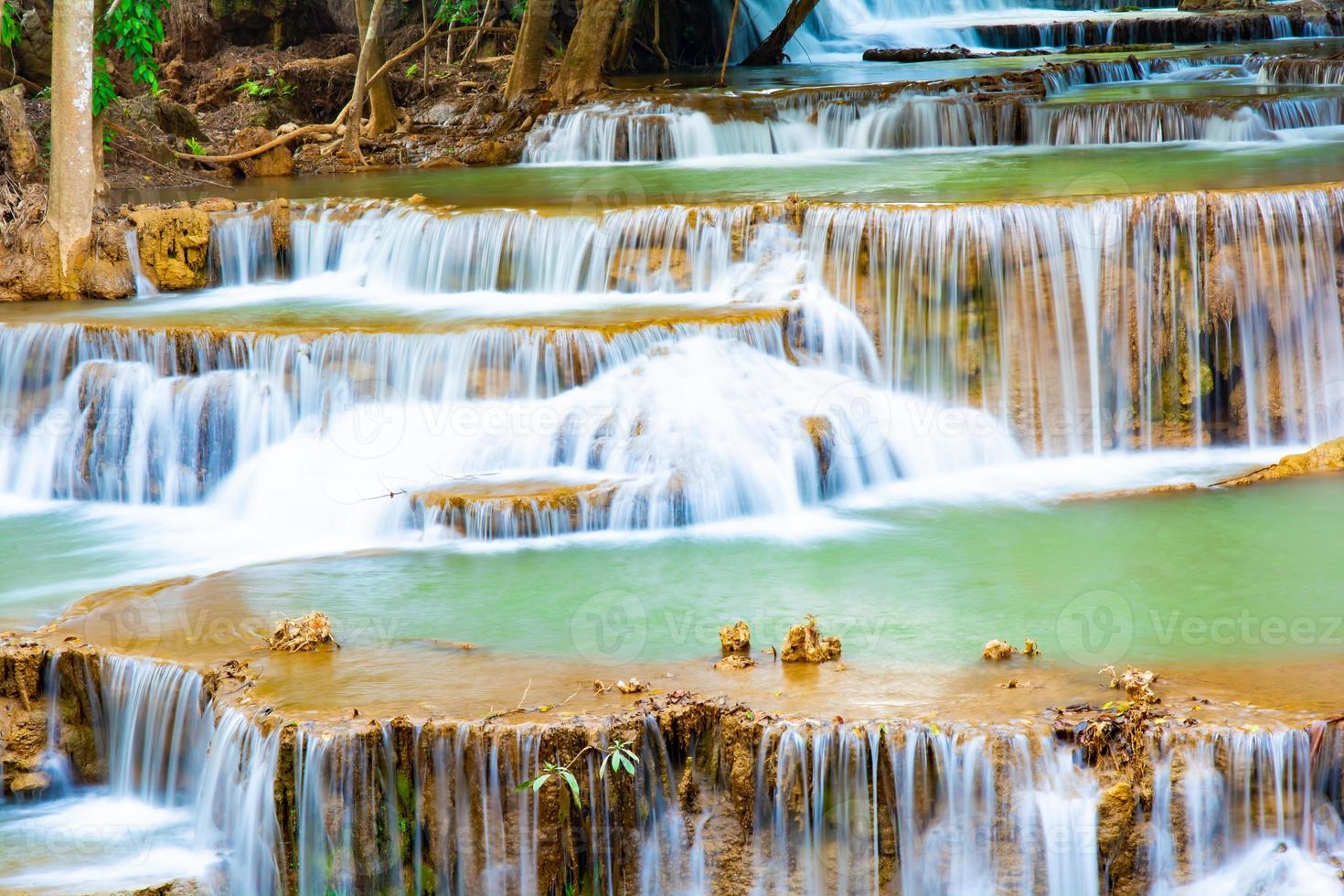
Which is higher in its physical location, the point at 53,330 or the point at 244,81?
the point at 244,81

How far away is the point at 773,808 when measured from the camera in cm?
580

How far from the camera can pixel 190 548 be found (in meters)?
8.77

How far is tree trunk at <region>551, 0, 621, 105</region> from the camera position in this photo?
17.3 meters

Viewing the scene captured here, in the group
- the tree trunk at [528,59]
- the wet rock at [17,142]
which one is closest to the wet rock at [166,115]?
the wet rock at [17,142]

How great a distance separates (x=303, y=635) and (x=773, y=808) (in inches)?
89.3

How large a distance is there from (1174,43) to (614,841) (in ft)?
58.7

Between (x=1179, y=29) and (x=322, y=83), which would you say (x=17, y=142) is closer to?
(x=322, y=83)

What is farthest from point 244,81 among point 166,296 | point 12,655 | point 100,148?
point 12,655

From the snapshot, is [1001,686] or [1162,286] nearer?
[1001,686]

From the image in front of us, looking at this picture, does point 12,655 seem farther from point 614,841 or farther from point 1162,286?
point 1162,286

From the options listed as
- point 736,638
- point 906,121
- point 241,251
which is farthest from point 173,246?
point 736,638

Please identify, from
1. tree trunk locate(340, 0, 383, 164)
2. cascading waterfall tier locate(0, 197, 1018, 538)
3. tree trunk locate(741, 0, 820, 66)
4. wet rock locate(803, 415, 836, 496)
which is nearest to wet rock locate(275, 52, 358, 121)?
tree trunk locate(340, 0, 383, 164)

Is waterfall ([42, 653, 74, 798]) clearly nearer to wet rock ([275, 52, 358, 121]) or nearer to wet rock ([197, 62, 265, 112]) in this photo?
wet rock ([275, 52, 358, 121])

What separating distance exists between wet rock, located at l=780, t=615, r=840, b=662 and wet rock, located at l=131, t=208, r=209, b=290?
750cm
